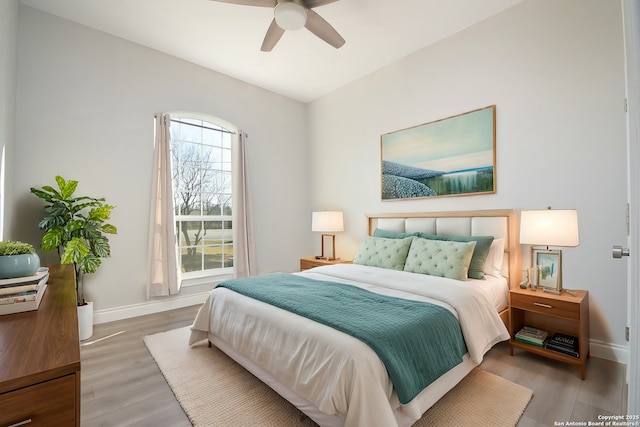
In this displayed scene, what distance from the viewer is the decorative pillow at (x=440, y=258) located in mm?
2572

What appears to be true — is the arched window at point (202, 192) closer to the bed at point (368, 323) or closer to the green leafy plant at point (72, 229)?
the green leafy plant at point (72, 229)

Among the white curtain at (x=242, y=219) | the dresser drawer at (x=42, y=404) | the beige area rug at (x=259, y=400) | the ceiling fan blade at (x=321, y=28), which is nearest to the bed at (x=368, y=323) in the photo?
the beige area rug at (x=259, y=400)

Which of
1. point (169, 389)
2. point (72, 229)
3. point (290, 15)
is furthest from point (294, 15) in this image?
point (169, 389)

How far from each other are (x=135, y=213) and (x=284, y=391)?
9.30 ft

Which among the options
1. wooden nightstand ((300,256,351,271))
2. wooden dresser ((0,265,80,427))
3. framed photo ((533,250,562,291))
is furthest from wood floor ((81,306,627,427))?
wooden nightstand ((300,256,351,271))

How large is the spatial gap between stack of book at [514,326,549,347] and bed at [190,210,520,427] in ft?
0.55

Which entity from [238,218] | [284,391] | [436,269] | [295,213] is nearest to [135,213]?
[238,218]

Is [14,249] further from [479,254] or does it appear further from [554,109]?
[554,109]

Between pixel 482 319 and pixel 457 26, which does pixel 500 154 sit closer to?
pixel 457 26

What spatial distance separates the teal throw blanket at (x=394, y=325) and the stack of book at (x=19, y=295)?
1217 mm

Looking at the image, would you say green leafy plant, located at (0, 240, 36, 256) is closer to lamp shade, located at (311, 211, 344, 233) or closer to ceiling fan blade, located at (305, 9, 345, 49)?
ceiling fan blade, located at (305, 9, 345, 49)

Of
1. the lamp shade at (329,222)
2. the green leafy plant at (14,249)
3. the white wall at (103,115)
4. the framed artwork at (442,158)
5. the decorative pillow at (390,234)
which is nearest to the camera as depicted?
the green leafy plant at (14,249)

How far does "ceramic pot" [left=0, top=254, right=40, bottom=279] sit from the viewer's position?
1.14 metres

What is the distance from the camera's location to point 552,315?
229cm
